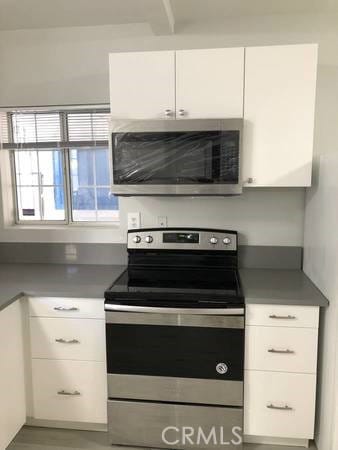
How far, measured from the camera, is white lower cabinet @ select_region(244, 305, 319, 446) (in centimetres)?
183

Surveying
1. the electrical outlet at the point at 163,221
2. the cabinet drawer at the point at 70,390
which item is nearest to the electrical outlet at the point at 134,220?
the electrical outlet at the point at 163,221

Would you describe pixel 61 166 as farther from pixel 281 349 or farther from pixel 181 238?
pixel 281 349

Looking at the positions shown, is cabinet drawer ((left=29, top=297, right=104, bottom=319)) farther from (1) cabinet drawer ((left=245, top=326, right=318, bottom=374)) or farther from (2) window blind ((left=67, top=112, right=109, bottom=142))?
(2) window blind ((left=67, top=112, right=109, bottom=142))

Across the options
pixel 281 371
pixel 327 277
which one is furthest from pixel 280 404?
pixel 327 277

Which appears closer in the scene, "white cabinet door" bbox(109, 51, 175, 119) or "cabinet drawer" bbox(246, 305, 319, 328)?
"cabinet drawer" bbox(246, 305, 319, 328)

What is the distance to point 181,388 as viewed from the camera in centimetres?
188

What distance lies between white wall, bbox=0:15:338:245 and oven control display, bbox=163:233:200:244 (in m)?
0.13

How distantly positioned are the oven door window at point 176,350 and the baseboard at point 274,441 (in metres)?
0.45

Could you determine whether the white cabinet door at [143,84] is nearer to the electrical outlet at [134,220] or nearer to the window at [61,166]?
the window at [61,166]

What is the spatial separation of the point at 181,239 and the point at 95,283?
64cm

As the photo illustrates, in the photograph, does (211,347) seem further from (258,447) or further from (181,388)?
(258,447)

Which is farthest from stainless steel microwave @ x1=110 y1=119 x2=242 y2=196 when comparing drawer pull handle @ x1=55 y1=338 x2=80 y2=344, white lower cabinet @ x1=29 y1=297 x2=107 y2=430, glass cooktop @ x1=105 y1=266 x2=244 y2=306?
drawer pull handle @ x1=55 y1=338 x2=80 y2=344

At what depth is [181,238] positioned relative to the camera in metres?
2.36

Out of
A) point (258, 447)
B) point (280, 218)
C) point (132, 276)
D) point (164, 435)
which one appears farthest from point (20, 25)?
point (258, 447)
